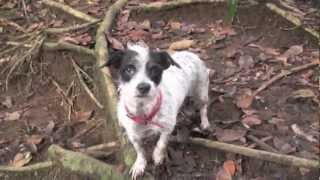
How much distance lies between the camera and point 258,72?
6066mm

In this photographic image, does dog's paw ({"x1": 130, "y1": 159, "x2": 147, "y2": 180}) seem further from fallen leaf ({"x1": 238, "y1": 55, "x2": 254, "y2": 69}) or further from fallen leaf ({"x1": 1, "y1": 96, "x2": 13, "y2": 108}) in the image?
fallen leaf ({"x1": 1, "y1": 96, "x2": 13, "y2": 108})

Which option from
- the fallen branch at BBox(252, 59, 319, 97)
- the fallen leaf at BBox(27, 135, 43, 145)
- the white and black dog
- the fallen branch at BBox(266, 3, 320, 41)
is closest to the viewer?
the white and black dog

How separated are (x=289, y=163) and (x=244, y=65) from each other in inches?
70.3

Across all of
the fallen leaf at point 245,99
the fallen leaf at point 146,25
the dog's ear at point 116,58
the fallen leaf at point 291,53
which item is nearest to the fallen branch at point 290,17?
the fallen leaf at point 291,53

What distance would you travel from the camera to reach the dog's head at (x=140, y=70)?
432cm

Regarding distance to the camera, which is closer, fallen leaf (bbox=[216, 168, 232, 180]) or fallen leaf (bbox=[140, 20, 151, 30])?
fallen leaf (bbox=[216, 168, 232, 180])

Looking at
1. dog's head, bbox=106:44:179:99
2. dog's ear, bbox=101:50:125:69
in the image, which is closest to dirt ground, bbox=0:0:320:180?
dog's head, bbox=106:44:179:99

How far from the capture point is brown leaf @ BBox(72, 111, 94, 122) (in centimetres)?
631

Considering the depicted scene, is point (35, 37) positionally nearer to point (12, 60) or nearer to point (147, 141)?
point (12, 60)

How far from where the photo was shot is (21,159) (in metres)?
A: 5.92

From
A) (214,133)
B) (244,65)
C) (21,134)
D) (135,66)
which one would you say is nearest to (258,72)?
(244,65)

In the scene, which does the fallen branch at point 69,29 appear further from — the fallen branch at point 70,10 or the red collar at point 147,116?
the red collar at point 147,116

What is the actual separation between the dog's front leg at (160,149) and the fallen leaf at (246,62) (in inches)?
65.1

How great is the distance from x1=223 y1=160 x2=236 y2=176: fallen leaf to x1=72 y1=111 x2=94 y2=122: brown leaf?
6.42 feet
